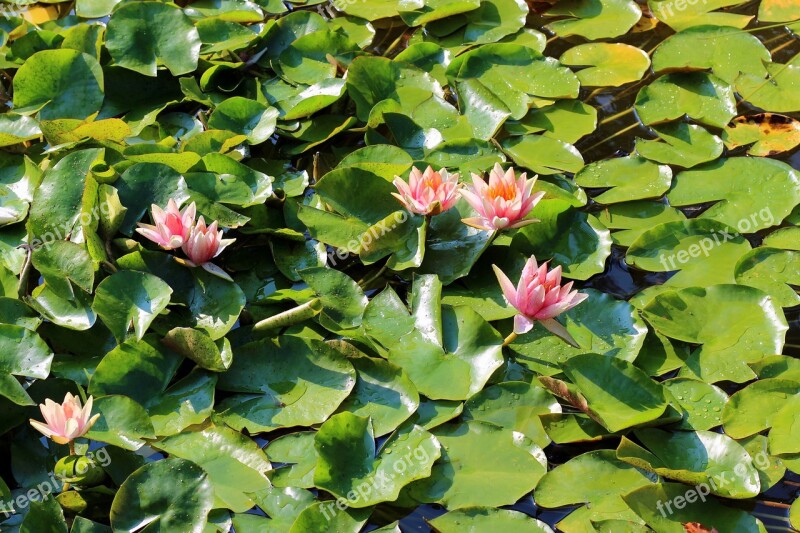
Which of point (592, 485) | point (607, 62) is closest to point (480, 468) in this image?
point (592, 485)

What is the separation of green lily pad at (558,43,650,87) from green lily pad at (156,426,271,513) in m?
2.69

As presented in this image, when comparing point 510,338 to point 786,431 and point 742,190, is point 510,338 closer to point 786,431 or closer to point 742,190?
point 786,431

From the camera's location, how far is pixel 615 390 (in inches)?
109

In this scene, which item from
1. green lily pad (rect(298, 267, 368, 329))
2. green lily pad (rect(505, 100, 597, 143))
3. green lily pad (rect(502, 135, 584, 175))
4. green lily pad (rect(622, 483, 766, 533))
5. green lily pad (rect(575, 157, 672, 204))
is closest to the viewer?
green lily pad (rect(622, 483, 766, 533))

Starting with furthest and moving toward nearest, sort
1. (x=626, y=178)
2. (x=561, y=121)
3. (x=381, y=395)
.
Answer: (x=561, y=121), (x=626, y=178), (x=381, y=395)

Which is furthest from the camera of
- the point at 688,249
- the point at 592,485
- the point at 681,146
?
the point at 681,146

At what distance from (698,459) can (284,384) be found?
150cm

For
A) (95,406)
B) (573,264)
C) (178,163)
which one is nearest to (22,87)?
(178,163)

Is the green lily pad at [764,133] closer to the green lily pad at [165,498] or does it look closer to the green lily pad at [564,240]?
the green lily pad at [564,240]

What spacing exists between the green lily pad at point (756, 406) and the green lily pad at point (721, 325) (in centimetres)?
9

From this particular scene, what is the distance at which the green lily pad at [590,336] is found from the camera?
2934 millimetres

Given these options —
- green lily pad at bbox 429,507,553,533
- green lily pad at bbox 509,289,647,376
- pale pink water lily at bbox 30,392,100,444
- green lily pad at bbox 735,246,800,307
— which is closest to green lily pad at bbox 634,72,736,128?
green lily pad at bbox 735,246,800,307

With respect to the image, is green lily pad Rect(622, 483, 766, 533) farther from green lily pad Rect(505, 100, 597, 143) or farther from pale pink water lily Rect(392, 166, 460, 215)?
green lily pad Rect(505, 100, 597, 143)

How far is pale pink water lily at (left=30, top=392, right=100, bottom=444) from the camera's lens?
8.10ft
